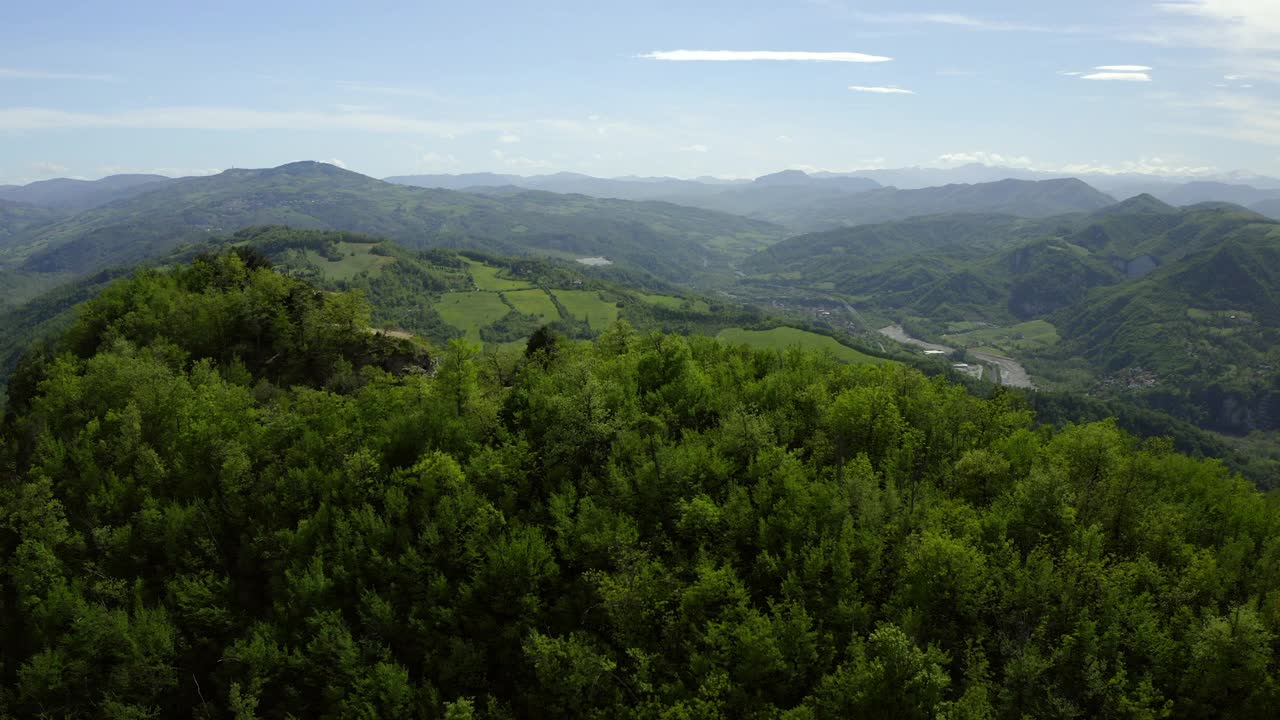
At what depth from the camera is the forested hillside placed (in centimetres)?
3791

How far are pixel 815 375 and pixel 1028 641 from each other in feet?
128

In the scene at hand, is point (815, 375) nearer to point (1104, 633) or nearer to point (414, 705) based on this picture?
point (1104, 633)

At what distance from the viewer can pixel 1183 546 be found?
45.7 meters

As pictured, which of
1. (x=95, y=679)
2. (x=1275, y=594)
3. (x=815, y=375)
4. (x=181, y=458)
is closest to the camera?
(x=1275, y=594)

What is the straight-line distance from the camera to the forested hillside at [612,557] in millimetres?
37906

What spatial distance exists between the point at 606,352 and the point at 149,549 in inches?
1978

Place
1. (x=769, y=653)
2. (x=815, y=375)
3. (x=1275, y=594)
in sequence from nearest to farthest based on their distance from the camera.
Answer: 1. (x=769, y=653)
2. (x=1275, y=594)
3. (x=815, y=375)

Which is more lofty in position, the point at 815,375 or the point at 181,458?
the point at 815,375

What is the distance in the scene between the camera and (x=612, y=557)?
4509cm

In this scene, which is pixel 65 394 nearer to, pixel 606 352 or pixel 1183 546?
pixel 606 352

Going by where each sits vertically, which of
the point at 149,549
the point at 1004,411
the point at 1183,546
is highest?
the point at 1004,411

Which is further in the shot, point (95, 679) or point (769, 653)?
point (95, 679)

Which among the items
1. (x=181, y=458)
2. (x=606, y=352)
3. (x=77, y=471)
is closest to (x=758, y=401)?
(x=606, y=352)

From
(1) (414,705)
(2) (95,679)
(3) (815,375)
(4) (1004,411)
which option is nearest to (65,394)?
(2) (95,679)
